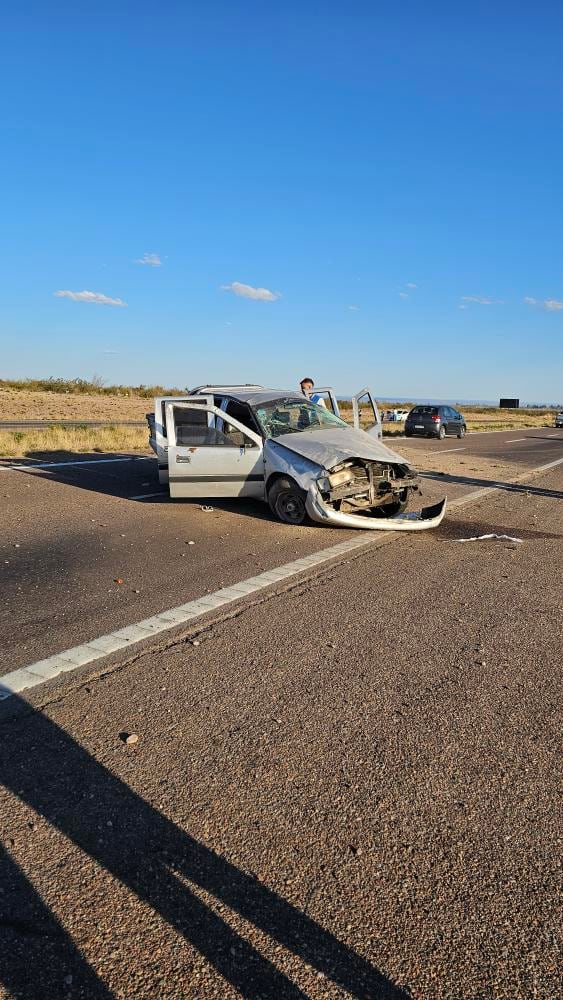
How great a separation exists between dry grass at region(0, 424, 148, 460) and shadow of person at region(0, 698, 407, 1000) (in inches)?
506

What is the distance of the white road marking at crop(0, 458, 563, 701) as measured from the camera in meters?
3.67

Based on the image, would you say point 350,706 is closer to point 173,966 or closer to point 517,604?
point 173,966

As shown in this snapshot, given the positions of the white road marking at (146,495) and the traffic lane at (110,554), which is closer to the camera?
the traffic lane at (110,554)

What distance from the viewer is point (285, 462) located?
8.12m

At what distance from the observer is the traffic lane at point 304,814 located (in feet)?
6.33

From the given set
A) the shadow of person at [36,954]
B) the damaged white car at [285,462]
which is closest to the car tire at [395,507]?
the damaged white car at [285,462]

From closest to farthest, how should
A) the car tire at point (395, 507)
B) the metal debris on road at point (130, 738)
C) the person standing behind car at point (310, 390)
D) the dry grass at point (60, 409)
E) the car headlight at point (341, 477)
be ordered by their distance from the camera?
the metal debris on road at point (130, 738) < the car headlight at point (341, 477) < the car tire at point (395, 507) < the person standing behind car at point (310, 390) < the dry grass at point (60, 409)

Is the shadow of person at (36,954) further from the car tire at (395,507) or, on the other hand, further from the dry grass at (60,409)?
the dry grass at (60,409)

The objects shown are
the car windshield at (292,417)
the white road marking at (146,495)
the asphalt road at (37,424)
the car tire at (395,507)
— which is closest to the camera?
the car tire at (395,507)

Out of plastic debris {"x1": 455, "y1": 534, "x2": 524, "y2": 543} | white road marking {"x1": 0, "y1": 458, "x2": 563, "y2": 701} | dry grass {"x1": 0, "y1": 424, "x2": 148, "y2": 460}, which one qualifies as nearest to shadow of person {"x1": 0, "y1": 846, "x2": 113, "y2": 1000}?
white road marking {"x1": 0, "y1": 458, "x2": 563, "y2": 701}

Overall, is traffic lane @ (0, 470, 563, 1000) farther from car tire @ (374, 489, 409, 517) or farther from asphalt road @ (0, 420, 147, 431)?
asphalt road @ (0, 420, 147, 431)

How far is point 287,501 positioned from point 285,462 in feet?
1.66

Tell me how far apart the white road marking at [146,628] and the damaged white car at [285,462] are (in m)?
0.91

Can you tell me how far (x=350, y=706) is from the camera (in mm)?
3447
